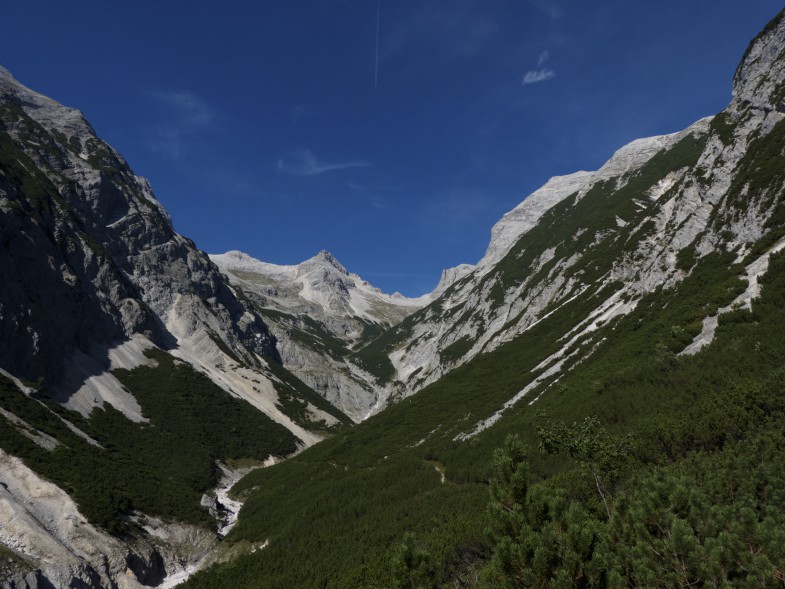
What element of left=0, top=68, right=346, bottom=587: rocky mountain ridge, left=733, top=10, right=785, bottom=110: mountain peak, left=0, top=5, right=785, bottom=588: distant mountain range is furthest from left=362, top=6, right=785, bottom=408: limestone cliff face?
left=0, top=68, right=346, bottom=587: rocky mountain ridge

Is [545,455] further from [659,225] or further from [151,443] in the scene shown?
[151,443]

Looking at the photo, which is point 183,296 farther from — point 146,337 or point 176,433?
point 176,433

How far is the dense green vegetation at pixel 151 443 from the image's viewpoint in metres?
47.7

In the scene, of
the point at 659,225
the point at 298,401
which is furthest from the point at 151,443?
the point at 659,225

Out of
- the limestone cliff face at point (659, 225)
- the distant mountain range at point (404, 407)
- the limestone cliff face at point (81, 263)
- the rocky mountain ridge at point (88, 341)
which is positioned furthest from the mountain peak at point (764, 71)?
the limestone cliff face at point (81, 263)

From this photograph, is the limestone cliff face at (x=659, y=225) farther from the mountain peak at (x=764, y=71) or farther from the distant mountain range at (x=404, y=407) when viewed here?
the distant mountain range at (x=404, y=407)

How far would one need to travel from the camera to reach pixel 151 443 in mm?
77312

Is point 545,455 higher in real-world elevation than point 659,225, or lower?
lower

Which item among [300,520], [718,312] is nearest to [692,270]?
[718,312]

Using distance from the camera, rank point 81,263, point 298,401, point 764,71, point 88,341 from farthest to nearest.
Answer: point 298,401, point 81,263, point 88,341, point 764,71

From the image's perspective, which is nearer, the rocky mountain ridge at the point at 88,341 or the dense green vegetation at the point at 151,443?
the rocky mountain ridge at the point at 88,341

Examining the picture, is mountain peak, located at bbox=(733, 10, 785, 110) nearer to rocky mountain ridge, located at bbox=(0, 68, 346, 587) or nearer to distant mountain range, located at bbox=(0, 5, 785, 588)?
distant mountain range, located at bbox=(0, 5, 785, 588)

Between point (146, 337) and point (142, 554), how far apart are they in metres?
89.5

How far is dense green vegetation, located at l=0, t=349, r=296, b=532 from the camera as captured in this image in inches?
1877
